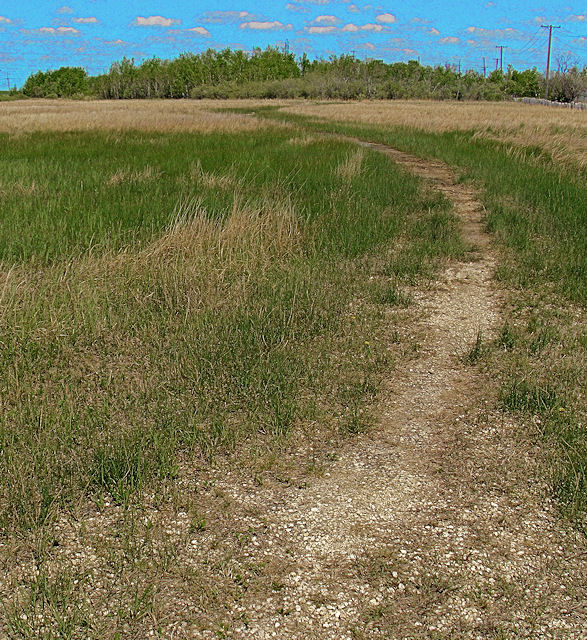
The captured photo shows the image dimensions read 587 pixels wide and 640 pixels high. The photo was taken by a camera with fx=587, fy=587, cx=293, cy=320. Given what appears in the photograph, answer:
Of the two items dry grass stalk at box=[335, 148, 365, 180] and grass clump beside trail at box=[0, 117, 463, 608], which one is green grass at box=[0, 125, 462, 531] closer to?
grass clump beside trail at box=[0, 117, 463, 608]

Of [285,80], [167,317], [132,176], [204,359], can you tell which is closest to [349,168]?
[132,176]

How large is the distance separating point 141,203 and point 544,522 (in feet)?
21.8

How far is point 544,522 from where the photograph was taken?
284cm

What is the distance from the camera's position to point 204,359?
13.9ft

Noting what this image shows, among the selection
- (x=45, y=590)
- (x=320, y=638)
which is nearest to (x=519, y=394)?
(x=320, y=638)

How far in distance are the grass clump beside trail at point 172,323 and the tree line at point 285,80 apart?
8179cm

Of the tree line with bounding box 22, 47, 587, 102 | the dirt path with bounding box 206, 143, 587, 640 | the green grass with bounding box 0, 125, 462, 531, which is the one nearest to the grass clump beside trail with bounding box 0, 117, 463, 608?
the green grass with bounding box 0, 125, 462, 531

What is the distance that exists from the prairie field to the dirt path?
12 cm

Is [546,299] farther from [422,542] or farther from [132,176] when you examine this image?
[132,176]

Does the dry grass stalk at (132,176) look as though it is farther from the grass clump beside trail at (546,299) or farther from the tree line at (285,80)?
the tree line at (285,80)

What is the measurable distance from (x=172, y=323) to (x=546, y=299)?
3656 mm

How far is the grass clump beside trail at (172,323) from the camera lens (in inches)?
125

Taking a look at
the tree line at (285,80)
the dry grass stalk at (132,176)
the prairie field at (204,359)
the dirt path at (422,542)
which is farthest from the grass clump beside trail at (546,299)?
the tree line at (285,80)

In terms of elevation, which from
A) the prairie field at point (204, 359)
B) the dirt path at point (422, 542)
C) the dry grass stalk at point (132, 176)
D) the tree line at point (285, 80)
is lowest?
the dirt path at point (422, 542)
